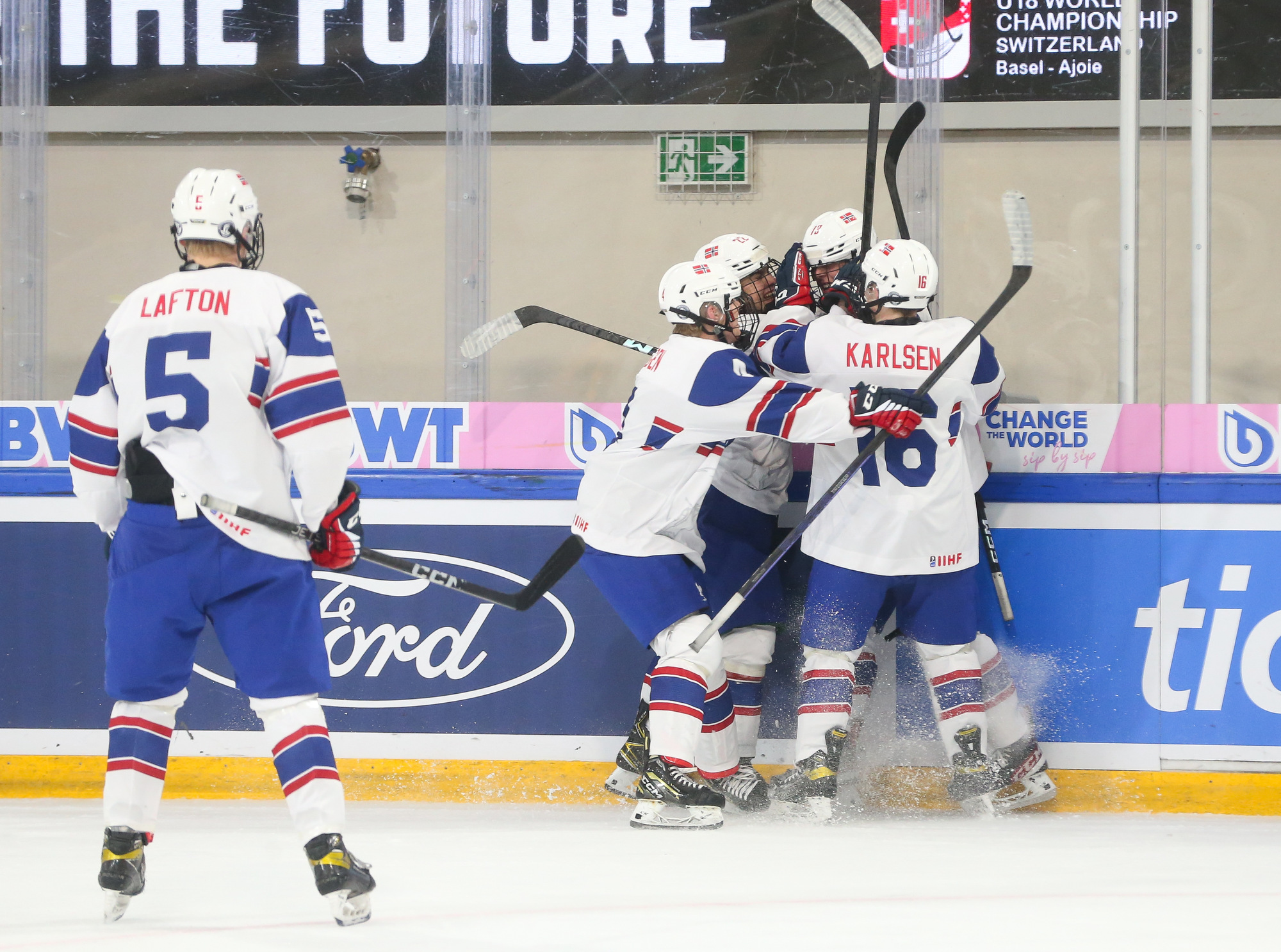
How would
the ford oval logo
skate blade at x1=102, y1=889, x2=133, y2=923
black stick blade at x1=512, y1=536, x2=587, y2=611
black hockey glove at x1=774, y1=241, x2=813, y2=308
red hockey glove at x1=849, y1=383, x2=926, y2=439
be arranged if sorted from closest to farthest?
skate blade at x1=102, y1=889, x2=133, y2=923 < black stick blade at x1=512, y1=536, x2=587, y2=611 < red hockey glove at x1=849, y1=383, x2=926, y2=439 < the ford oval logo < black hockey glove at x1=774, y1=241, x2=813, y2=308

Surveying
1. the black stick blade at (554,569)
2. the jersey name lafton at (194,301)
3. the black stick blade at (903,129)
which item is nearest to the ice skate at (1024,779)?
the black stick blade at (554,569)

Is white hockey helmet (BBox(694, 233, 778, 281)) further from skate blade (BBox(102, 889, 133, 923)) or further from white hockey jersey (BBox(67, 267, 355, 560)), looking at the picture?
skate blade (BBox(102, 889, 133, 923))

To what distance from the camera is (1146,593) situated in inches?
121

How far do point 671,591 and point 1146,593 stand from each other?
1175mm

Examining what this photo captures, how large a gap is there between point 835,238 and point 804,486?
0.64m

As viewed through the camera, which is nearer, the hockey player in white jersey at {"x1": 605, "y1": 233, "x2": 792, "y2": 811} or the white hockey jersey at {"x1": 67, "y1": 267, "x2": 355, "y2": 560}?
the white hockey jersey at {"x1": 67, "y1": 267, "x2": 355, "y2": 560}

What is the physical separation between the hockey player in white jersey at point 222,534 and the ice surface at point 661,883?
177mm

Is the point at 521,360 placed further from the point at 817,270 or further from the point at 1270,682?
the point at 1270,682

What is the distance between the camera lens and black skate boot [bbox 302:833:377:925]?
196cm

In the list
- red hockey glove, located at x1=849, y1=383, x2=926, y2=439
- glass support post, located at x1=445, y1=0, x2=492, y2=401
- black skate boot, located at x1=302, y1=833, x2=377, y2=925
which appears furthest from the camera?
glass support post, located at x1=445, y1=0, x2=492, y2=401

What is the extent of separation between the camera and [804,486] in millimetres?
3195

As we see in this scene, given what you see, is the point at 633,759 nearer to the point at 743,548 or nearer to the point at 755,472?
the point at 743,548

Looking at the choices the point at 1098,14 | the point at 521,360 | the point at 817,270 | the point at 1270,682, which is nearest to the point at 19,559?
the point at 521,360

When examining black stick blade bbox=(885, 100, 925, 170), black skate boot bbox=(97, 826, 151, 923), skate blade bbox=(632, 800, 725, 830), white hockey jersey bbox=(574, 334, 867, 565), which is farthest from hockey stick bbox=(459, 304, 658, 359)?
black skate boot bbox=(97, 826, 151, 923)
